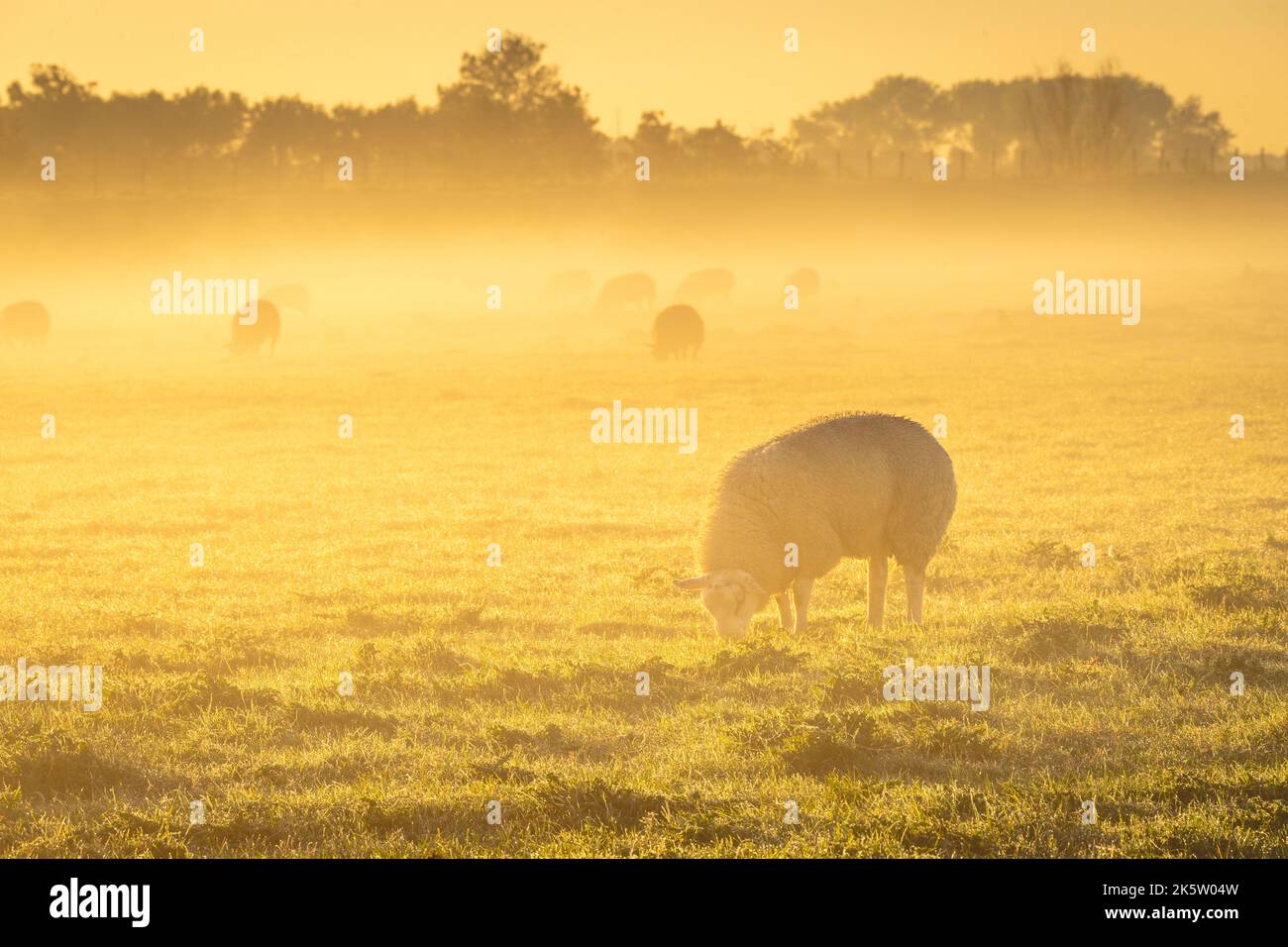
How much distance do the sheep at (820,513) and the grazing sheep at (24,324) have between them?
46.3 meters

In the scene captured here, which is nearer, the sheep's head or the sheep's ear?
the sheep's ear

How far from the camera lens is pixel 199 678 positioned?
391 inches

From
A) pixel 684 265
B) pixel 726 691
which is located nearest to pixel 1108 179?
pixel 684 265

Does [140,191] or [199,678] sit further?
[140,191]

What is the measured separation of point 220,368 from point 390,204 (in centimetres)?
4740

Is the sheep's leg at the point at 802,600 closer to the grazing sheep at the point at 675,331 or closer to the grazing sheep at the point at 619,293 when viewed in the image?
the grazing sheep at the point at 675,331

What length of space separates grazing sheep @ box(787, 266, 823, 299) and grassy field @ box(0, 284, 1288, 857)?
38.6 meters

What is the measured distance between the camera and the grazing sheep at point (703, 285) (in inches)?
2426

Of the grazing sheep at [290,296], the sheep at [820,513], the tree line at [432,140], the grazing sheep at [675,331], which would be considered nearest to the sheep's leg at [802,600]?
the sheep at [820,513]

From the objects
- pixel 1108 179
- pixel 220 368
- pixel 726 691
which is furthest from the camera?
pixel 1108 179

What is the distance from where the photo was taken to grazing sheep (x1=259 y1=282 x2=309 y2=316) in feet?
205

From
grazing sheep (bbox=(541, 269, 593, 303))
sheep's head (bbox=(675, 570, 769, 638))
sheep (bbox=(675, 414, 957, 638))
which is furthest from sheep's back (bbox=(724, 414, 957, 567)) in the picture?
grazing sheep (bbox=(541, 269, 593, 303))

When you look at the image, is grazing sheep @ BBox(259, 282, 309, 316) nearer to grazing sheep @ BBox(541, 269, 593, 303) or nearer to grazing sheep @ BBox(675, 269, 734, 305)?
grazing sheep @ BBox(541, 269, 593, 303)

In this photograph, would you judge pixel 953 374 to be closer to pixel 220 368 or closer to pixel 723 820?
pixel 220 368
